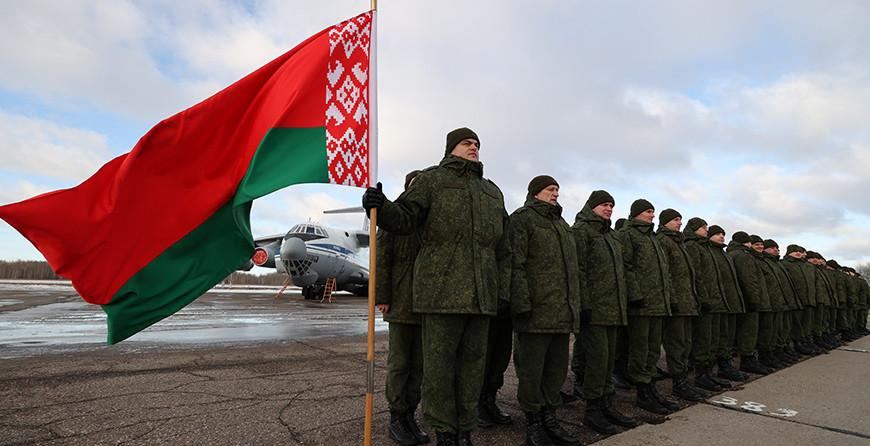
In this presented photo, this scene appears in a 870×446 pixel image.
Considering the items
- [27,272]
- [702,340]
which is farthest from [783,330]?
[27,272]

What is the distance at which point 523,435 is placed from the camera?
3.47 m

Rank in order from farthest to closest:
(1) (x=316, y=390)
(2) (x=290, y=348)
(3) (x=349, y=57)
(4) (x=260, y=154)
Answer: (2) (x=290, y=348) < (1) (x=316, y=390) < (3) (x=349, y=57) < (4) (x=260, y=154)

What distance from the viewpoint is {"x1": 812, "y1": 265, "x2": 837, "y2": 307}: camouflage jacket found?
9.22 m

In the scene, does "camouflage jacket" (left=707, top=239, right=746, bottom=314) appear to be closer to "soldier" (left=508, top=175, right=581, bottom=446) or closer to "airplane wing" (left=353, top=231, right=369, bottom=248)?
"soldier" (left=508, top=175, right=581, bottom=446)

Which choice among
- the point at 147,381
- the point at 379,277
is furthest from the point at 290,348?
the point at 379,277

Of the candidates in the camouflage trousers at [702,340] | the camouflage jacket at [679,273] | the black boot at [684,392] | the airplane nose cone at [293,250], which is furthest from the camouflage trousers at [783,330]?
the airplane nose cone at [293,250]

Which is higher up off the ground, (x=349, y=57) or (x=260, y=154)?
(x=349, y=57)

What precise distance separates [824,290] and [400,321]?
32.8ft

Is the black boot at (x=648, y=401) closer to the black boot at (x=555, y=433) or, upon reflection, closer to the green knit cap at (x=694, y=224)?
the black boot at (x=555, y=433)

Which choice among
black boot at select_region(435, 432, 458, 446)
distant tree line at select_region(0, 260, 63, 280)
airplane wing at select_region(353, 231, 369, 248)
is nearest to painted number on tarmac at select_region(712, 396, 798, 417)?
black boot at select_region(435, 432, 458, 446)

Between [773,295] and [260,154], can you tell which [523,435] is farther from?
[773,295]

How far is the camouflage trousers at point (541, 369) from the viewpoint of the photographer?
131 inches

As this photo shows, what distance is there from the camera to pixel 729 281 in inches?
243

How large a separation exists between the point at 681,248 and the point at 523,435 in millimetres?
3078
